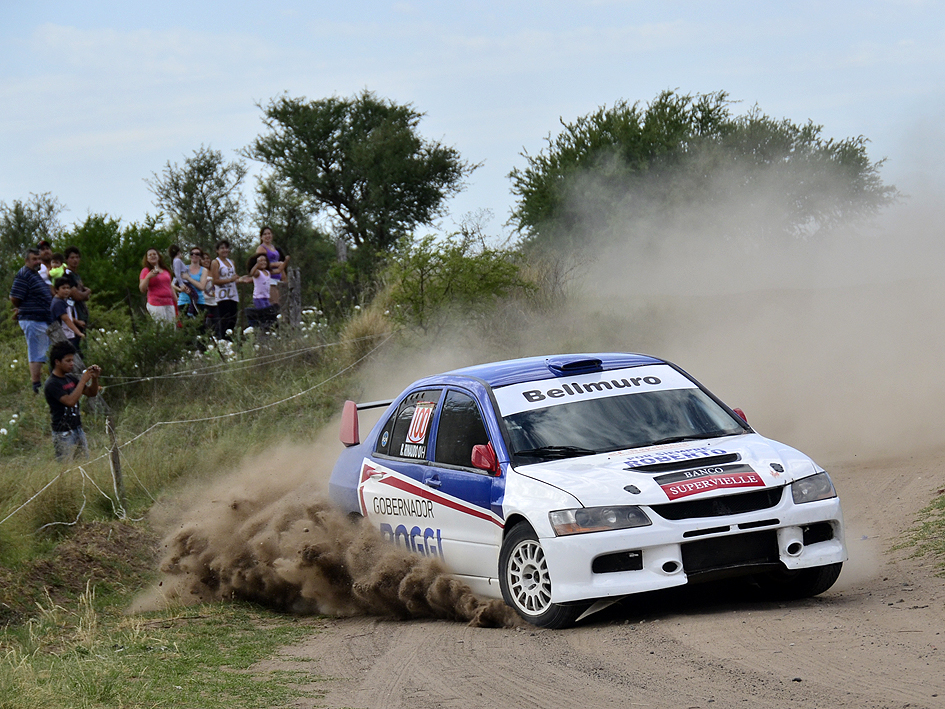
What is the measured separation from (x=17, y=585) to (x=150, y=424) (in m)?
7.21

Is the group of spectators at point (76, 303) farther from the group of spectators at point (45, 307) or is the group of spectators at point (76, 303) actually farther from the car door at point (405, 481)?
the car door at point (405, 481)

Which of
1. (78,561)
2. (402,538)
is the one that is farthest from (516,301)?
(402,538)

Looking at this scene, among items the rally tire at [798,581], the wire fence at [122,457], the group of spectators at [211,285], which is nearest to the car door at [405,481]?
the rally tire at [798,581]

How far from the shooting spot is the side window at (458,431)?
7.48 meters

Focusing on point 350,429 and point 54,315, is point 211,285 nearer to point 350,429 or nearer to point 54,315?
point 54,315

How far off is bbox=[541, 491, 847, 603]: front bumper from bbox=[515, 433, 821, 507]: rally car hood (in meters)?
0.14

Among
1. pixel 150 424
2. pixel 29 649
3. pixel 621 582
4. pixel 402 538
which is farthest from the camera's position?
pixel 150 424

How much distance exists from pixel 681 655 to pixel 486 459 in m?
1.97

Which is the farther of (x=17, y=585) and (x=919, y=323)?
(x=919, y=323)

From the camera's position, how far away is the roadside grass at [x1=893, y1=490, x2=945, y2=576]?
7.68 m

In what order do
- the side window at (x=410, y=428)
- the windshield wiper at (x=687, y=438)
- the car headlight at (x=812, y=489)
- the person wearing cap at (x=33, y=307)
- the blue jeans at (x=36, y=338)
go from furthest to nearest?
the blue jeans at (x=36, y=338)
the person wearing cap at (x=33, y=307)
the side window at (x=410, y=428)
the windshield wiper at (x=687, y=438)
the car headlight at (x=812, y=489)

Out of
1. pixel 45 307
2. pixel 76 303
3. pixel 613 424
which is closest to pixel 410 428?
pixel 613 424

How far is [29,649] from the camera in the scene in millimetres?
7145

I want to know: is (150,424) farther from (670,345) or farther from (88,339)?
(670,345)
